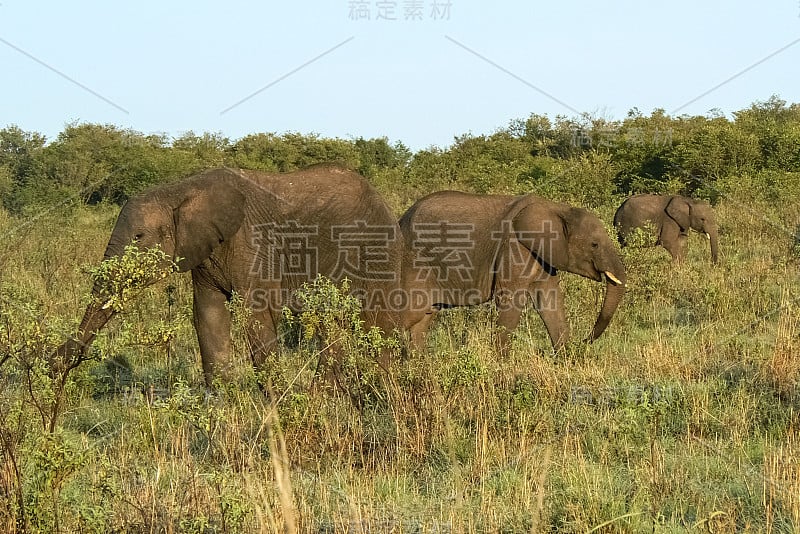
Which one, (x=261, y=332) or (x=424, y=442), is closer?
(x=424, y=442)

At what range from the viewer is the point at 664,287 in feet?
34.4

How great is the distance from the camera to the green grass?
383 cm

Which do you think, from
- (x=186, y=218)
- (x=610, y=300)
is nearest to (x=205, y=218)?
(x=186, y=218)

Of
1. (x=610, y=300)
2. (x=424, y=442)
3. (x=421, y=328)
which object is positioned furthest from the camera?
(x=421, y=328)

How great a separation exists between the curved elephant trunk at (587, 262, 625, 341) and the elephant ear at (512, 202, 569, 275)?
1.77ft

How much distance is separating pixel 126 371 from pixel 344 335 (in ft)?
10.00

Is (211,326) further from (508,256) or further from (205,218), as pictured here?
(508,256)

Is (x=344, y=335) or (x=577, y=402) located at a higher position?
(x=344, y=335)

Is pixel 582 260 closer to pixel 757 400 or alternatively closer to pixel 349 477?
pixel 757 400

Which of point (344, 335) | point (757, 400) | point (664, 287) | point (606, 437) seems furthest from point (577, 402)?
point (664, 287)

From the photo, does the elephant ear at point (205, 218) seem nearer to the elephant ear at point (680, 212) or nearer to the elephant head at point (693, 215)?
the elephant head at point (693, 215)

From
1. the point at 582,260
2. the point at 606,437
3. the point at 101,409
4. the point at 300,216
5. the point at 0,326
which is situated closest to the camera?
the point at 0,326

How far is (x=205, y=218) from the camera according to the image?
7156 millimetres

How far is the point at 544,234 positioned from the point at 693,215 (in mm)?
8376
